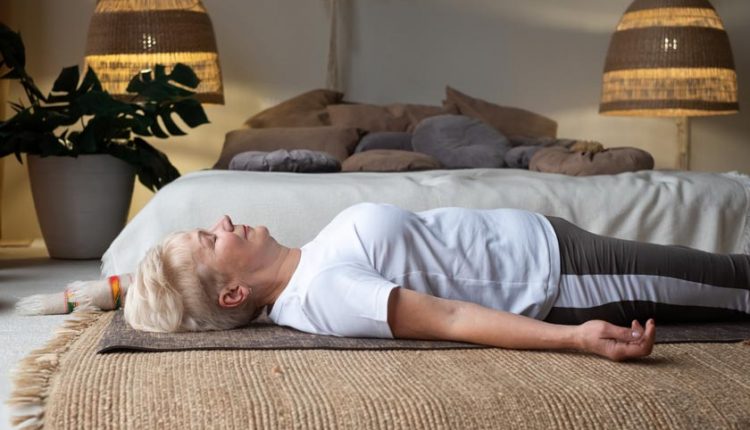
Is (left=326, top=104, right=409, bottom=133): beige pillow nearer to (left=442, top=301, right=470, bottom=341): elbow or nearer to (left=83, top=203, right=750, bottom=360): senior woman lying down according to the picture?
(left=83, top=203, right=750, bottom=360): senior woman lying down

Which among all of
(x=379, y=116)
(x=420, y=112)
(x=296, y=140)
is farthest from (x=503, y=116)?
(x=296, y=140)

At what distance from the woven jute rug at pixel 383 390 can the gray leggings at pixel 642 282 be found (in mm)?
225

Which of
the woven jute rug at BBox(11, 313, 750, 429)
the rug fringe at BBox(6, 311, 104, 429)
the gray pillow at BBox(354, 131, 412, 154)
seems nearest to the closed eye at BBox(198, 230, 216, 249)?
the woven jute rug at BBox(11, 313, 750, 429)

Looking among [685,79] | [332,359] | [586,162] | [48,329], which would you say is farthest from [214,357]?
[685,79]

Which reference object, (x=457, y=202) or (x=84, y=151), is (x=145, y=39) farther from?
(x=457, y=202)

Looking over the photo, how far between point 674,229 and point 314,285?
140 centimetres

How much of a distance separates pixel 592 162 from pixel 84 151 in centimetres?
212

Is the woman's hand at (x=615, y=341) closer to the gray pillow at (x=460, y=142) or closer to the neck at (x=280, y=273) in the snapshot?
the neck at (x=280, y=273)

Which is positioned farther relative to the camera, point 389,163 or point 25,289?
point 389,163

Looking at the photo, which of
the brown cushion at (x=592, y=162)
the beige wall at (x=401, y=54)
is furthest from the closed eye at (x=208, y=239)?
the beige wall at (x=401, y=54)

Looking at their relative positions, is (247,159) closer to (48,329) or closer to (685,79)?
(48,329)

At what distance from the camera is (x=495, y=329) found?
1.80 meters

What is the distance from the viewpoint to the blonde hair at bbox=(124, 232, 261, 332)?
192 cm

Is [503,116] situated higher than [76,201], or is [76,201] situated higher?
[503,116]
